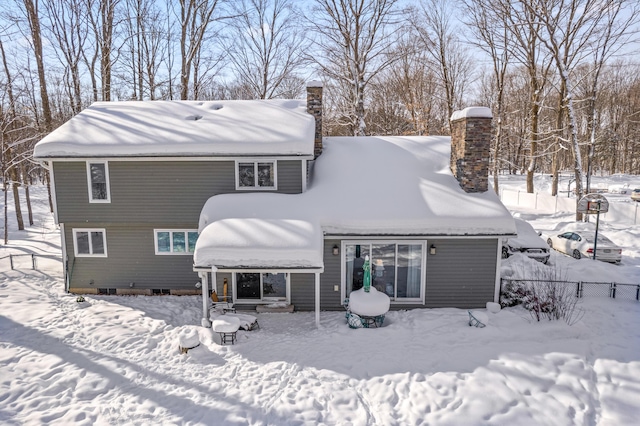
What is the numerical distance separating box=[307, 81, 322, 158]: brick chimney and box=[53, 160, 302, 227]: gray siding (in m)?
2.58

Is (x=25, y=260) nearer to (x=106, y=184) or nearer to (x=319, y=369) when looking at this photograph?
(x=106, y=184)

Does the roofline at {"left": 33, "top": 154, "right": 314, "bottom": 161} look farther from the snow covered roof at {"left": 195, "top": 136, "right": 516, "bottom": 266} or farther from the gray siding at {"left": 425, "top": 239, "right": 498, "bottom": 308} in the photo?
the gray siding at {"left": 425, "top": 239, "right": 498, "bottom": 308}

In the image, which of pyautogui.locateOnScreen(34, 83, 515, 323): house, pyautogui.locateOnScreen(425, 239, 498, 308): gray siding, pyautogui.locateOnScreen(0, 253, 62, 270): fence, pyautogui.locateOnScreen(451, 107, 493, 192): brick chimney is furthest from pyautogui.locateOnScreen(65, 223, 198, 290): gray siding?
pyautogui.locateOnScreen(451, 107, 493, 192): brick chimney

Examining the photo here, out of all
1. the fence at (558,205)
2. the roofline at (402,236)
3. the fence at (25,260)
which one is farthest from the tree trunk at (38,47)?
the fence at (558,205)

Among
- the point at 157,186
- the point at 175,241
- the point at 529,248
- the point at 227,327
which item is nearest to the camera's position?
the point at 227,327

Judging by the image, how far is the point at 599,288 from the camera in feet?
38.1

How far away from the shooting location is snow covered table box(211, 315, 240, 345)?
348 inches

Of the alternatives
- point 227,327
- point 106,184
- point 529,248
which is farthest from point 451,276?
point 106,184

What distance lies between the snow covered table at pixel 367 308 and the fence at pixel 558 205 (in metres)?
19.8

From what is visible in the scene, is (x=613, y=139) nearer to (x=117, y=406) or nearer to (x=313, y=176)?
(x=313, y=176)

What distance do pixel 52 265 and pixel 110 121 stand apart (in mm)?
6697

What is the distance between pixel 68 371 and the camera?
7.86m

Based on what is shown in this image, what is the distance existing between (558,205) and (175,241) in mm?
25471

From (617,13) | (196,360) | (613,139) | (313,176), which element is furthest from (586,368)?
(613,139)
